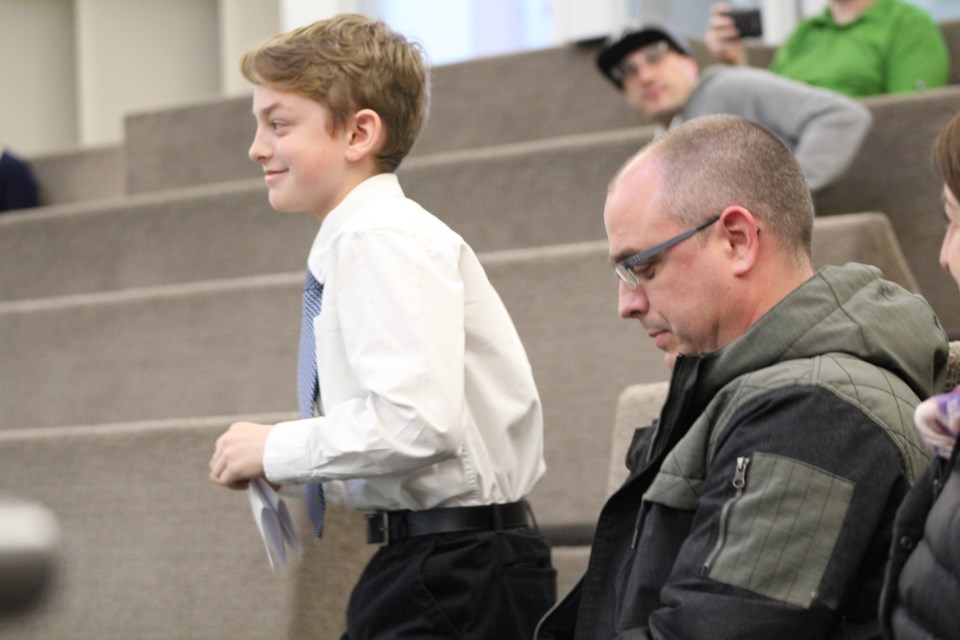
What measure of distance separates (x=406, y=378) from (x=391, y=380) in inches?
0.6

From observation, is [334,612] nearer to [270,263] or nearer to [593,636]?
[593,636]

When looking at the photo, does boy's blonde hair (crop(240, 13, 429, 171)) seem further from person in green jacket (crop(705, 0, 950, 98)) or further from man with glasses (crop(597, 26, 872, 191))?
person in green jacket (crop(705, 0, 950, 98))

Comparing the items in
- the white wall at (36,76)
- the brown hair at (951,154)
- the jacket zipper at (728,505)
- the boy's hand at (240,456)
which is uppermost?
the brown hair at (951,154)

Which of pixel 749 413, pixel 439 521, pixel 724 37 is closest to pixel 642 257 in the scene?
pixel 749 413

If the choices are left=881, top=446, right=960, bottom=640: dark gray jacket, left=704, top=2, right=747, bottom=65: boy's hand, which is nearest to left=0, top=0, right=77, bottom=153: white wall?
left=704, top=2, right=747, bottom=65: boy's hand

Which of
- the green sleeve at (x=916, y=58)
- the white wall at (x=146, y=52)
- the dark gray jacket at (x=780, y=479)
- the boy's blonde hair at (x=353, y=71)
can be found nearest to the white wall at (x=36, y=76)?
the white wall at (x=146, y=52)

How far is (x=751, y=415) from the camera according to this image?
3.54ft

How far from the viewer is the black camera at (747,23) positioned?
3.47m

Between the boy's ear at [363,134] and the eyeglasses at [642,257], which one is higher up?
the boy's ear at [363,134]

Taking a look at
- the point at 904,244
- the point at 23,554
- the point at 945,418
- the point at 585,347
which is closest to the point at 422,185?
the point at 585,347

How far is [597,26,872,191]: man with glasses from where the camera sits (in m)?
2.65

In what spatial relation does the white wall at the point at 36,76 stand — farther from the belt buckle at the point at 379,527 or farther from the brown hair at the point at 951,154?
the brown hair at the point at 951,154

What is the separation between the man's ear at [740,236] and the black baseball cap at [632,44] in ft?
6.38

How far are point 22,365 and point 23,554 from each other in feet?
8.81
